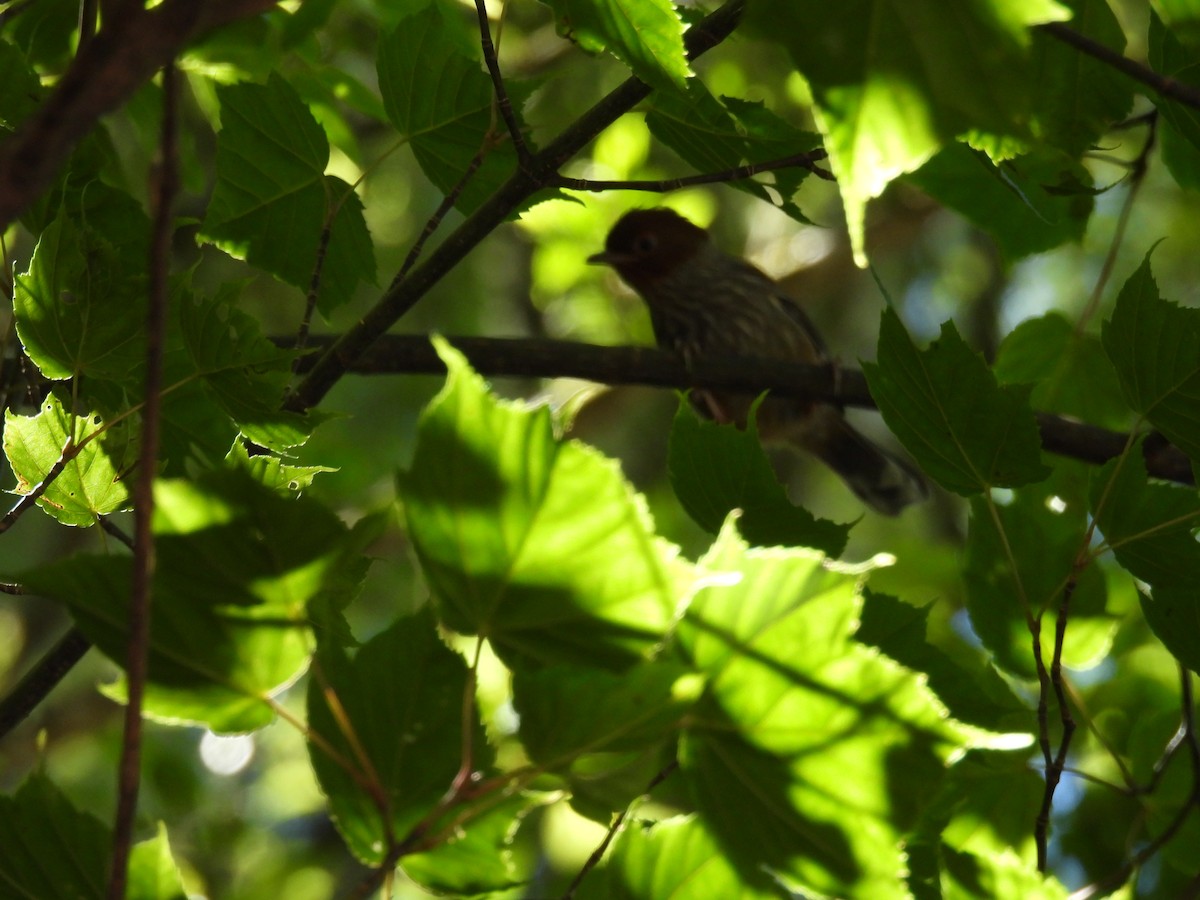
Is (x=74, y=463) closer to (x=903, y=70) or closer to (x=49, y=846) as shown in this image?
(x=49, y=846)

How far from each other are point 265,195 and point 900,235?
429 cm

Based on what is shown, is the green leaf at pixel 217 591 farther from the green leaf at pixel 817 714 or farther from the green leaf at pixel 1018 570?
the green leaf at pixel 1018 570

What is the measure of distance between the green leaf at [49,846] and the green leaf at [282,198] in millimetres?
900

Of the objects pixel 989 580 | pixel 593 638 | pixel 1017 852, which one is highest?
pixel 593 638

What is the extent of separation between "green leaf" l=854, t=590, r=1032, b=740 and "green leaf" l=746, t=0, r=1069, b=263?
491 mm

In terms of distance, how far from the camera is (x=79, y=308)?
1.29 metres

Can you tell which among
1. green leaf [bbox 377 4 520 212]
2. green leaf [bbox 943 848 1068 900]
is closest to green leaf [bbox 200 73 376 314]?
green leaf [bbox 377 4 520 212]

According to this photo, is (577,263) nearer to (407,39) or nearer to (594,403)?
(594,403)

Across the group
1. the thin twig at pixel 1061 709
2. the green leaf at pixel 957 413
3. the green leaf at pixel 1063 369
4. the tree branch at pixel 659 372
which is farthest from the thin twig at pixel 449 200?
the green leaf at pixel 1063 369

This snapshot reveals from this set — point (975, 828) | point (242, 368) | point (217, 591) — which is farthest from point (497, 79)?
point (975, 828)

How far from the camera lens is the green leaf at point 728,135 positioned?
1498 millimetres

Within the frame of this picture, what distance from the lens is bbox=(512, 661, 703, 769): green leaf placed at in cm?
84

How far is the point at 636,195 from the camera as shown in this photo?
16.7 feet

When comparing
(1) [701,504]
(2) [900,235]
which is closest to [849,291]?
(2) [900,235]
